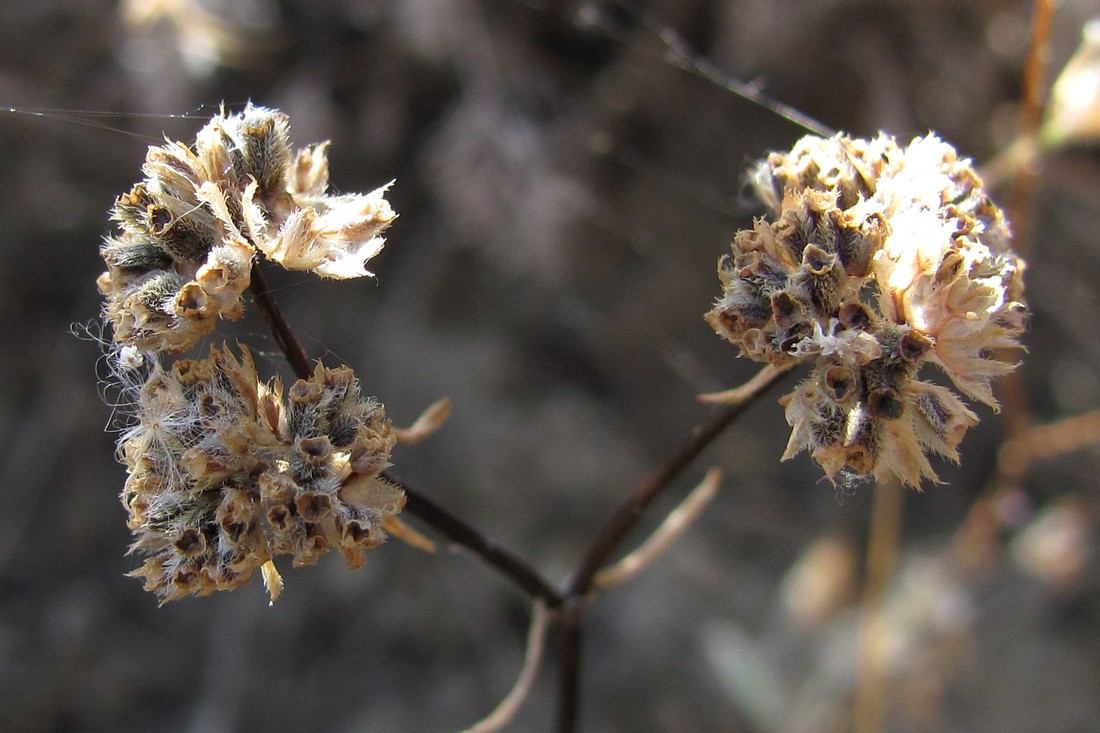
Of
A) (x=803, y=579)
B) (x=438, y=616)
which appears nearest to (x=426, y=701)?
(x=438, y=616)

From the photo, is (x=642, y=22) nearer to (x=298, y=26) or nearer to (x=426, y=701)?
(x=298, y=26)

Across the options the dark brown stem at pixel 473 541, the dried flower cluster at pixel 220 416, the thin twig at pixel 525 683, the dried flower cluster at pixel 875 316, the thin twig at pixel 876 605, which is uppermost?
the dried flower cluster at pixel 875 316

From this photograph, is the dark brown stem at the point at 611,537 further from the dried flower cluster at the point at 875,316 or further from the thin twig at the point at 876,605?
the thin twig at the point at 876,605

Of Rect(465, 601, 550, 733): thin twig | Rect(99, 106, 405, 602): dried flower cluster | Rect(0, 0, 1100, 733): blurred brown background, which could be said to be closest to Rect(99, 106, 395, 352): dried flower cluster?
Rect(99, 106, 405, 602): dried flower cluster

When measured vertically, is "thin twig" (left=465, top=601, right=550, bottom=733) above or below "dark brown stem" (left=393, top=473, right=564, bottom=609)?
below

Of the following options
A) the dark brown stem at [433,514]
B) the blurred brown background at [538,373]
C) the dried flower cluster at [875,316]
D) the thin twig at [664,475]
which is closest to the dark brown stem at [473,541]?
the dark brown stem at [433,514]

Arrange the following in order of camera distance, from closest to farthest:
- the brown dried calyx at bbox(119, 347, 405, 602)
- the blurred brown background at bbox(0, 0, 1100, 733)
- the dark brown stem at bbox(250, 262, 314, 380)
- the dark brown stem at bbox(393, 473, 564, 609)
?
the brown dried calyx at bbox(119, 347, 405, 602), the dark brown stem at bbox(250, 262, 314, 380), the dark brown stem at bbox(393, 473, 564, 609), the blurred brown background at bbox(0, 0, 1100, 733)

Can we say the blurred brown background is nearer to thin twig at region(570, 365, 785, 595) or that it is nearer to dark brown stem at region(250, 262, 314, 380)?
thin twig at region(570, 365, 785, 595)

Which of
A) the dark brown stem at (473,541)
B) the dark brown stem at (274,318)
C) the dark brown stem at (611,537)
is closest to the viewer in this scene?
the dark brown stem at (274,318)
